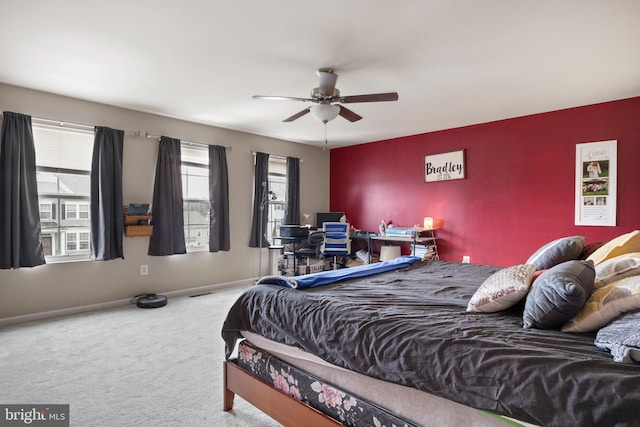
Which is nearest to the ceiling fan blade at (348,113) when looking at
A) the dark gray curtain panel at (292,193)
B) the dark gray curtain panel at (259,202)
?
the dark gray curtain panel at (259,202)

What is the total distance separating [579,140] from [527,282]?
11.8ft

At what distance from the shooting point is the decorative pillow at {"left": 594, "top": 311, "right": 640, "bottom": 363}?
103 cm

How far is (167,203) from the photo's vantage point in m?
4.58

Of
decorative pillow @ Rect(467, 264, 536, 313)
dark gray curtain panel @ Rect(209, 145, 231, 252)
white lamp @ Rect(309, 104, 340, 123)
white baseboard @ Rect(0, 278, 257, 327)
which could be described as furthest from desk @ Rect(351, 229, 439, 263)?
decorative pillow @ Rect(467, 264, 536, 313)

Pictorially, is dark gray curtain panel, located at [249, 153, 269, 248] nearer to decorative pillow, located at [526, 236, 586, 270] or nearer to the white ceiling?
the white ceiling

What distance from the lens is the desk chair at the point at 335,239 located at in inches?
230

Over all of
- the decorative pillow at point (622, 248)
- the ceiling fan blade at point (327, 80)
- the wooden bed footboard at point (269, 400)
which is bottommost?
the wooden bed footboard at point (269, 400)

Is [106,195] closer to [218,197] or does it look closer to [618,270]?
[218,197]

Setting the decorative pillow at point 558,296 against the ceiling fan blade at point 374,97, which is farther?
the ceiling fan blade at point 374,97

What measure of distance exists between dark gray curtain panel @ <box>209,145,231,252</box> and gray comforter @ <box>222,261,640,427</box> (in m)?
3.15

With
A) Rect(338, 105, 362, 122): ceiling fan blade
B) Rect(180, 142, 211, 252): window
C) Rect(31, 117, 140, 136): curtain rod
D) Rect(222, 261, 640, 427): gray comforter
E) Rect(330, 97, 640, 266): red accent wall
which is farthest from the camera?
Rect(180, 142, 211, 252): window

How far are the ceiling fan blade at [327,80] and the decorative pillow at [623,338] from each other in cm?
264

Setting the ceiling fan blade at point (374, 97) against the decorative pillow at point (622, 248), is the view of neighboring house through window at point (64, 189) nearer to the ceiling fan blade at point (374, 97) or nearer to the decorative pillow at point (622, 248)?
the ceiling fan blade at point (374, 97)

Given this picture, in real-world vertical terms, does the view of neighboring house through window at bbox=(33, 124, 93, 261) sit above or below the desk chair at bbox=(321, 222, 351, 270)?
above
